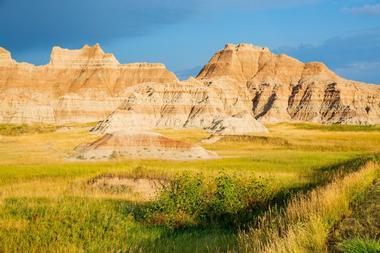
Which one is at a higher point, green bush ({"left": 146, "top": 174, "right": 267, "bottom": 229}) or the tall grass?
the tall grass

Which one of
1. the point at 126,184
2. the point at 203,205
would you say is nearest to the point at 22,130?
the point at 126,184

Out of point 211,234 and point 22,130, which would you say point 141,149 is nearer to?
point 211,234

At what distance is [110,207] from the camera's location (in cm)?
1789

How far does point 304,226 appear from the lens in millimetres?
10008

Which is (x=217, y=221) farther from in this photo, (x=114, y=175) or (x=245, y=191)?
(x=114, y=175)

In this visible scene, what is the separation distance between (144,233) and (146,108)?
478 feet

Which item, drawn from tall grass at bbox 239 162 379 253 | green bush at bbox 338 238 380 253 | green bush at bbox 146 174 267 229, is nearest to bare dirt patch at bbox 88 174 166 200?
green bush at bbox 146 174 267 229

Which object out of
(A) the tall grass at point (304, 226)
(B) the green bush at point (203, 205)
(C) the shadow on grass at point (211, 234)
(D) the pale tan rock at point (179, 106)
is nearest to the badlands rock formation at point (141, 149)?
(C) the shadow on grass at point (211, 234)

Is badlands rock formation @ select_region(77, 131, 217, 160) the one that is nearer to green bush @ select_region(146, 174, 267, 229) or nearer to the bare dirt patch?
the bare dirt patch

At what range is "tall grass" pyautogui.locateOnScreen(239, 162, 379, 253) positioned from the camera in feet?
28.3

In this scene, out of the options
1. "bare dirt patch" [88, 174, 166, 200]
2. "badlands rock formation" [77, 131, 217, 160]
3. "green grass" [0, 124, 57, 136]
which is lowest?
"bare dirt patch" [88, 174, 166, 200]

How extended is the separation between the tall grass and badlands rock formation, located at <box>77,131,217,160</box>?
103 ft

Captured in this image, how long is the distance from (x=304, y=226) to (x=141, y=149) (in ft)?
127

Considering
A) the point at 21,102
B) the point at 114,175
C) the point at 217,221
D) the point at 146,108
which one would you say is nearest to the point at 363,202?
the point at 217,221
